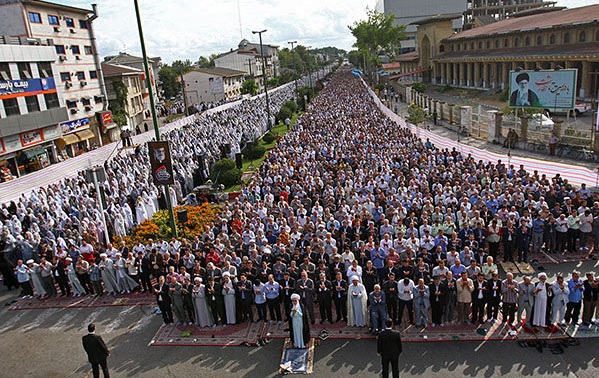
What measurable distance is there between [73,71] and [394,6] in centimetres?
8661

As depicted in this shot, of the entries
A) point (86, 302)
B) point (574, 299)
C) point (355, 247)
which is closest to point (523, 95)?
point (355, 247)

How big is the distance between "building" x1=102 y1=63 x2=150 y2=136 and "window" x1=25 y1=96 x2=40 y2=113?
A: 16051 millimetres

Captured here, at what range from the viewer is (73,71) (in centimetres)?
3828

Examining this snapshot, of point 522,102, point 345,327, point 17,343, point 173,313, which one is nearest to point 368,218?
point 345,327

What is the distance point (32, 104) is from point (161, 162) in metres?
20.9

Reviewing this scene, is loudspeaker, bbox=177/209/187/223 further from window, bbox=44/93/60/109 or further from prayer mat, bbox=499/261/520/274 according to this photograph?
window, bbox=44/93/60/109

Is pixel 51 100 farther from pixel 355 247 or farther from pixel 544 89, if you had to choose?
pixel 544 89

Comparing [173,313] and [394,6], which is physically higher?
[394,6]

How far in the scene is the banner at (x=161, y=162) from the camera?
1255 centimetres

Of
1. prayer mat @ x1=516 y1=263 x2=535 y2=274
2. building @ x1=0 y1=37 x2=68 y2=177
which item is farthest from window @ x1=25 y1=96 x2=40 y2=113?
prayer mat @ x1=516 y1=263 x2=535 y2=274

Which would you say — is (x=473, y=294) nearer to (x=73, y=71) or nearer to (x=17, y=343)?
(x=17, y=343)

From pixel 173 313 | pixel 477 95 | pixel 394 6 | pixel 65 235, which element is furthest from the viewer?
pixel 394 6

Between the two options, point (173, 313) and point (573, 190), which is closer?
point (173, 313)

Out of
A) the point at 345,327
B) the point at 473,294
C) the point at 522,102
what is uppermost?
the point at 522,102
